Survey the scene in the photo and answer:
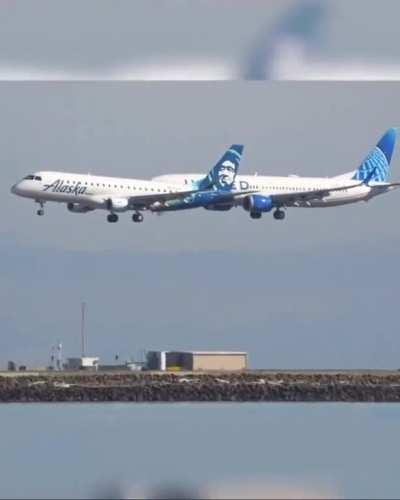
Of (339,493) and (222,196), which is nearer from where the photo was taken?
(339,493)

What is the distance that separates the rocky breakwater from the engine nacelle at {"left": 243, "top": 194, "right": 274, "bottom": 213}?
399 inches

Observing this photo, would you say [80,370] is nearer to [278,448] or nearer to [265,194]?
[265,194]

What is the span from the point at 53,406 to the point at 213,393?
845cm

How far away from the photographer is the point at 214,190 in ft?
446

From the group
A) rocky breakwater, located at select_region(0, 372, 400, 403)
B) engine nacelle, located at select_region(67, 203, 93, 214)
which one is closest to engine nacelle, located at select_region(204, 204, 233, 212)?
engine nacelle, located at select_region(67, 203, 93, 214)

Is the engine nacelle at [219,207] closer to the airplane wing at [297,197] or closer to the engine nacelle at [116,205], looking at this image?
the airplane wing at [297,197]

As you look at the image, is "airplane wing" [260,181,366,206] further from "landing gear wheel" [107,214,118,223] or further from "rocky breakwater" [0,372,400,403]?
"rocky breakwater" [0,372,400,403]

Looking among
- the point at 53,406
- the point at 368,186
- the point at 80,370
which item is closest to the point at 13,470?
the point at 53,406

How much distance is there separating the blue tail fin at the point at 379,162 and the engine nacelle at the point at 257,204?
1388cm

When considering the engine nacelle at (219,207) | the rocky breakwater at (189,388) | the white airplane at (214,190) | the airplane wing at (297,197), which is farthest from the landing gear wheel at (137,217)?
the airplane wing at (297,197)

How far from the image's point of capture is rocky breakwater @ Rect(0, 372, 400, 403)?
381ft

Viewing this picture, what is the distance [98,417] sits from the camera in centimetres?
10538

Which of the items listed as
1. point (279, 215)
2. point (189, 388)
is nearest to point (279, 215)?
point (279, 215)

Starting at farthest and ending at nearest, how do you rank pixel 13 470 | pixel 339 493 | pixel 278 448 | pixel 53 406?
pixel 53 406 < pixel 278 448 < pixel 13 470 < pixel 339 493
